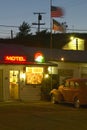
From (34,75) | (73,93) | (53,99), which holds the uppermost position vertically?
(34,75)

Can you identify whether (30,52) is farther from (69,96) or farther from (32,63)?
(69,96)

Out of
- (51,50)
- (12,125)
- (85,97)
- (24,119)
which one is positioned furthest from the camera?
(51,50)

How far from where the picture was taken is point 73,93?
27562 millimetres

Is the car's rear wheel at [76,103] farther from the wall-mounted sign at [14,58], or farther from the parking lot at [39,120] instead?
the wall-mounted sign at [14,58]

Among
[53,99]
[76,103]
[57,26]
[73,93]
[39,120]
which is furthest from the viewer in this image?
[57,26]

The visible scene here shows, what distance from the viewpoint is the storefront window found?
32500 mm

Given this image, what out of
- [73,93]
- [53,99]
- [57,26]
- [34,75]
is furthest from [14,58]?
[73,93]

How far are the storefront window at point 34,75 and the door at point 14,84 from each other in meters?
0.82

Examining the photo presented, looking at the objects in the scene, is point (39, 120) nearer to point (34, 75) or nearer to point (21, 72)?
point (21, 72)

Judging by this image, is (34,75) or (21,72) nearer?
(21,72)

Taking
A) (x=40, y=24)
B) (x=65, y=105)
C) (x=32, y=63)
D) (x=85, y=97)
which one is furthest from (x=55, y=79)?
(x=40, y=24)

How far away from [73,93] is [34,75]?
5.79 m

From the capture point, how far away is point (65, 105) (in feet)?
94.6

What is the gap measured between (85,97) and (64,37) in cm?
1960
